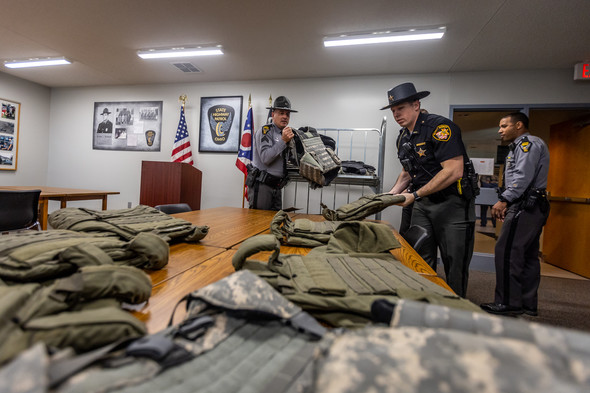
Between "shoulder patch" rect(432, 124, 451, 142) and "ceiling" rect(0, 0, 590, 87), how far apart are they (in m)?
1.36

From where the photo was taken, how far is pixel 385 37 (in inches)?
117

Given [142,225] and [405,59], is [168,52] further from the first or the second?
[142,225]

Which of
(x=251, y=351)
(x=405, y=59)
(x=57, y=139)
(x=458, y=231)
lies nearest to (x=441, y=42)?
(x=405, y=59)

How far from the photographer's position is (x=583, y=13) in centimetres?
240

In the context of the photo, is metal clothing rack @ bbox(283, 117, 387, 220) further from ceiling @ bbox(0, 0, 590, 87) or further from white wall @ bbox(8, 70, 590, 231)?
ceiling @ bbox(0, 0, 590, 87)

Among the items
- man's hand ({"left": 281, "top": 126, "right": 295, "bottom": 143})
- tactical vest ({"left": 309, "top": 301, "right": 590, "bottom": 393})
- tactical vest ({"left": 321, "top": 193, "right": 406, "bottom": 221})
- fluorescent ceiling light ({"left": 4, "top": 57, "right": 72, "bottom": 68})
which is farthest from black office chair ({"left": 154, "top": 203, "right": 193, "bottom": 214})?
fluorescent ceiling light ({"left": 4, "top": 57, "right": 72, "bottom": 68})

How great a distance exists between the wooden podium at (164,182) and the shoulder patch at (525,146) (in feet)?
12.1

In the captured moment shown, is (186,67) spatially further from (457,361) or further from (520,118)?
(457,361)

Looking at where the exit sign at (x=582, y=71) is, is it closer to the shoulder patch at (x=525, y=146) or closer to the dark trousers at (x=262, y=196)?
the shoulder patch at (x=525, y=146)

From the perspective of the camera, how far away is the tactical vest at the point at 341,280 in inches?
18.9

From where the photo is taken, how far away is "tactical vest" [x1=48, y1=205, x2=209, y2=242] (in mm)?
870

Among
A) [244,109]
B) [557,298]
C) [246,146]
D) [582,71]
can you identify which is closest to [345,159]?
[246,146]

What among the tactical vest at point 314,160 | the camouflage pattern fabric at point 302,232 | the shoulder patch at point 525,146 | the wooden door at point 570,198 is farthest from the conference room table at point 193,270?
the wooden door at point 570,198

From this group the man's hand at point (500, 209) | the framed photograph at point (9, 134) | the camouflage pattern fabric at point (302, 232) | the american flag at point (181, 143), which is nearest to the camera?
the camouflage pattern fabric at point (302, 232)
